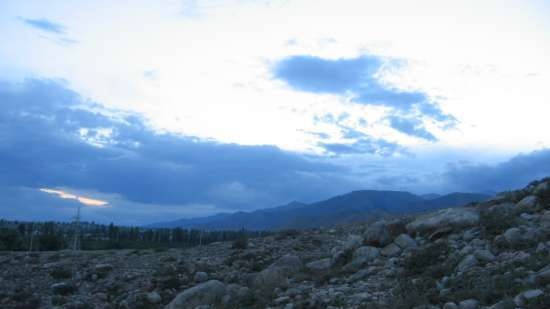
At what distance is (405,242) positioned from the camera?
61.3 ft

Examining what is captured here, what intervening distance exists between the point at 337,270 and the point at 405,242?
120 inches

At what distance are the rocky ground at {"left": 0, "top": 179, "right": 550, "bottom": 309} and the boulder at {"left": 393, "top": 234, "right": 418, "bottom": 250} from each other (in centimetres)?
5

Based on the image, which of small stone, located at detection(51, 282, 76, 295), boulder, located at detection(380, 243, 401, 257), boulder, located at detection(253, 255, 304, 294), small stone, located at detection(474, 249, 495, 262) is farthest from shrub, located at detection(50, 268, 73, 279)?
small stone, located at detection(474, 249, 495, 262)

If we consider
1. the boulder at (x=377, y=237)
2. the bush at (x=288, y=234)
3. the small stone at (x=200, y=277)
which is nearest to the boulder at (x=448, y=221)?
the boulder at (x=377, y=237)

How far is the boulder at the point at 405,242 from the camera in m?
18.5

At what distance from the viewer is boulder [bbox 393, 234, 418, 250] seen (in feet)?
60.8

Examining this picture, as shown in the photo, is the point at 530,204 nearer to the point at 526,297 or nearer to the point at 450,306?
the point at 450,306

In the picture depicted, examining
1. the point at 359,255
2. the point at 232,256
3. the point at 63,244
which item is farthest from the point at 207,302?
the point at 63,244

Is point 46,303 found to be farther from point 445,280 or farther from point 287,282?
point 445,280

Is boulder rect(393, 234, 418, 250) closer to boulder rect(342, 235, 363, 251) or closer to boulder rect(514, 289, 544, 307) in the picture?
boulder rect(342, 235, 363, 251)

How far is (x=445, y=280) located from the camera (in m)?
13.1

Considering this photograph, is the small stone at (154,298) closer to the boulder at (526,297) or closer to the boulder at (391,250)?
the boulder at (391,250)

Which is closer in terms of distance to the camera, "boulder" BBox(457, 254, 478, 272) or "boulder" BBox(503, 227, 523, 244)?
"boulder" BBox(457, 254, 478, 272)

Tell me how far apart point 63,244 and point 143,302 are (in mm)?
46422
